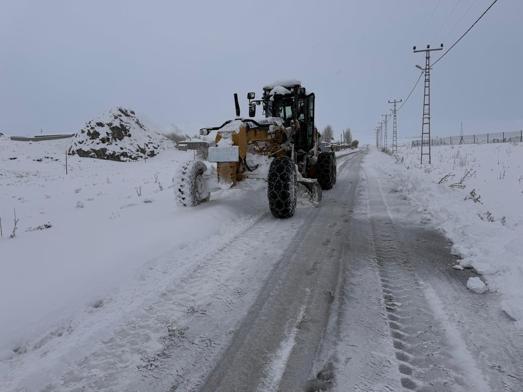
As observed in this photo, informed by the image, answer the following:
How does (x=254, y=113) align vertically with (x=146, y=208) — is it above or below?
above

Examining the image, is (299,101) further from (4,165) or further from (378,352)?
(4,165)

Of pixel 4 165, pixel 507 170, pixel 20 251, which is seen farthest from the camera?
pixel 4 165

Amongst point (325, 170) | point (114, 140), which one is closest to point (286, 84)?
point (325, 170)

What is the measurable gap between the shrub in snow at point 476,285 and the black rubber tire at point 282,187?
3.32m

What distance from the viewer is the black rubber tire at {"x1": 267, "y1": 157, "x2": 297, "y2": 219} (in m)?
6.47

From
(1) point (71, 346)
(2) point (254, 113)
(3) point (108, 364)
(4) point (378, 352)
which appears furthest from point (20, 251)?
(2) point (254, 113)

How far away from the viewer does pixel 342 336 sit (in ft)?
9.45

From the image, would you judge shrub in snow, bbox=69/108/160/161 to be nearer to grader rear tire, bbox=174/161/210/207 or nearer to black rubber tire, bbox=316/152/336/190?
black rubber tire, bbox=316/152/336/190

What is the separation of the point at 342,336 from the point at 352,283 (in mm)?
1083

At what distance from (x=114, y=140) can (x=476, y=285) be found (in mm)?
→ 24743

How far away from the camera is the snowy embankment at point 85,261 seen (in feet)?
9.42

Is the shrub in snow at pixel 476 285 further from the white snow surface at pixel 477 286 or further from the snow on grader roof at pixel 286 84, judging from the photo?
the snow on grader roof at pixel 286 84

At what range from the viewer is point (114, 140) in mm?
24922

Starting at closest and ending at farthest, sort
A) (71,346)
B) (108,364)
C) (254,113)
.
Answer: (108,364), (71,346), (254,113)
